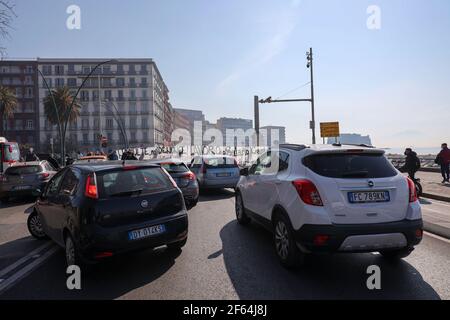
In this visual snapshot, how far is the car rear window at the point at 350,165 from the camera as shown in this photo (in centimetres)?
425

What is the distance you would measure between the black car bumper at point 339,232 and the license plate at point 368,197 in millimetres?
298

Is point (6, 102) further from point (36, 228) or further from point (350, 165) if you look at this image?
point (350, 165)

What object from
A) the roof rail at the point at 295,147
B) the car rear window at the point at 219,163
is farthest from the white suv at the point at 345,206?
the car rear window at the point at 219,163

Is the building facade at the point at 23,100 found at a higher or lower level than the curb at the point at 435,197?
higher

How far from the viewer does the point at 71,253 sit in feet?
15.1

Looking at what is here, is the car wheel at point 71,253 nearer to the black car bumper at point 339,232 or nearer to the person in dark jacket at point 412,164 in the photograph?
the black car bumper at point 339,232

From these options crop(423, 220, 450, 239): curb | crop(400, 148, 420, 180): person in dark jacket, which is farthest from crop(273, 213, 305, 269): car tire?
crop(400, 148, 420, 180): person in dark jacket

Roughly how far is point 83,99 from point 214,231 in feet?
300

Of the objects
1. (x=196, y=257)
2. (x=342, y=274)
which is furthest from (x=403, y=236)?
(x=196, y=257)

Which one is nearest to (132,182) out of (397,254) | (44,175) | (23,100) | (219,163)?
(397,254)

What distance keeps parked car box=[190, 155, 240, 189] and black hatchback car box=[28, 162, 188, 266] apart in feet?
21.7

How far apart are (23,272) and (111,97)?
91117 mm

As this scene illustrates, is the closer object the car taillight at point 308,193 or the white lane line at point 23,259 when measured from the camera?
the car taillight at point 308,193

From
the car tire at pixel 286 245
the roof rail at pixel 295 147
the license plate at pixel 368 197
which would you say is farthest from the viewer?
the roof rail at pixel 295 147
